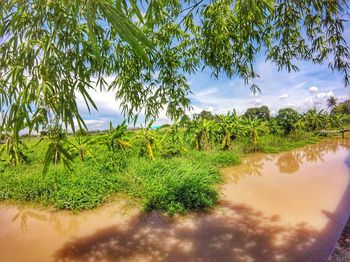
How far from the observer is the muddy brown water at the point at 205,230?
315 cm

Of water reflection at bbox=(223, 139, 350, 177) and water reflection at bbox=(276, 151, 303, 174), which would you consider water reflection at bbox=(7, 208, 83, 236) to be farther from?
water reflection at bbox=(276, 151, 303, 174)

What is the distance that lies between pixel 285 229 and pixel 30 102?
11.3 feet

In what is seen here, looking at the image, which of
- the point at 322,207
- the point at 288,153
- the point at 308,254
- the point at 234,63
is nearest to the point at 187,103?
the point at 234,63

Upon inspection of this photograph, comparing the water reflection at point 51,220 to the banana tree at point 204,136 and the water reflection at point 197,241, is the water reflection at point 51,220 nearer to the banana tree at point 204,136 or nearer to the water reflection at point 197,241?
the water reflection at point 197,241

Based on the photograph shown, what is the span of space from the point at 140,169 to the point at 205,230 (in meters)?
2.71

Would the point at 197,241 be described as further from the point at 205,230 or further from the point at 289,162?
the point at 289,162

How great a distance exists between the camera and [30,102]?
4.38 feet

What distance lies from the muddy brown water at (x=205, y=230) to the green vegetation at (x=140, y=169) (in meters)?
0.31

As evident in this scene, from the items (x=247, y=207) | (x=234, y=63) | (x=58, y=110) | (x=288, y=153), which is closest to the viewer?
(x=58, y=110)

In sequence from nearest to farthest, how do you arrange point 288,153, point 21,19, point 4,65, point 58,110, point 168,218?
point 58,110, point 21,19, point 4,65, point 168,218, point 288,153

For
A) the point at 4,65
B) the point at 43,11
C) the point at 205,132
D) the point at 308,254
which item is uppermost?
the point at 43,11

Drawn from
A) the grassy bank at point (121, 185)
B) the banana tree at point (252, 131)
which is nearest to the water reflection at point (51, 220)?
the grassy bank at point (121, 185)

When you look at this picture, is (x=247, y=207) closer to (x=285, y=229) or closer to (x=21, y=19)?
(x=285, y=229)

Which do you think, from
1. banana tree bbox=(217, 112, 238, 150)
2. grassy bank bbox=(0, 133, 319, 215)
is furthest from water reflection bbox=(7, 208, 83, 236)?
banana tree bbox=(217, 112, 238, 150)
